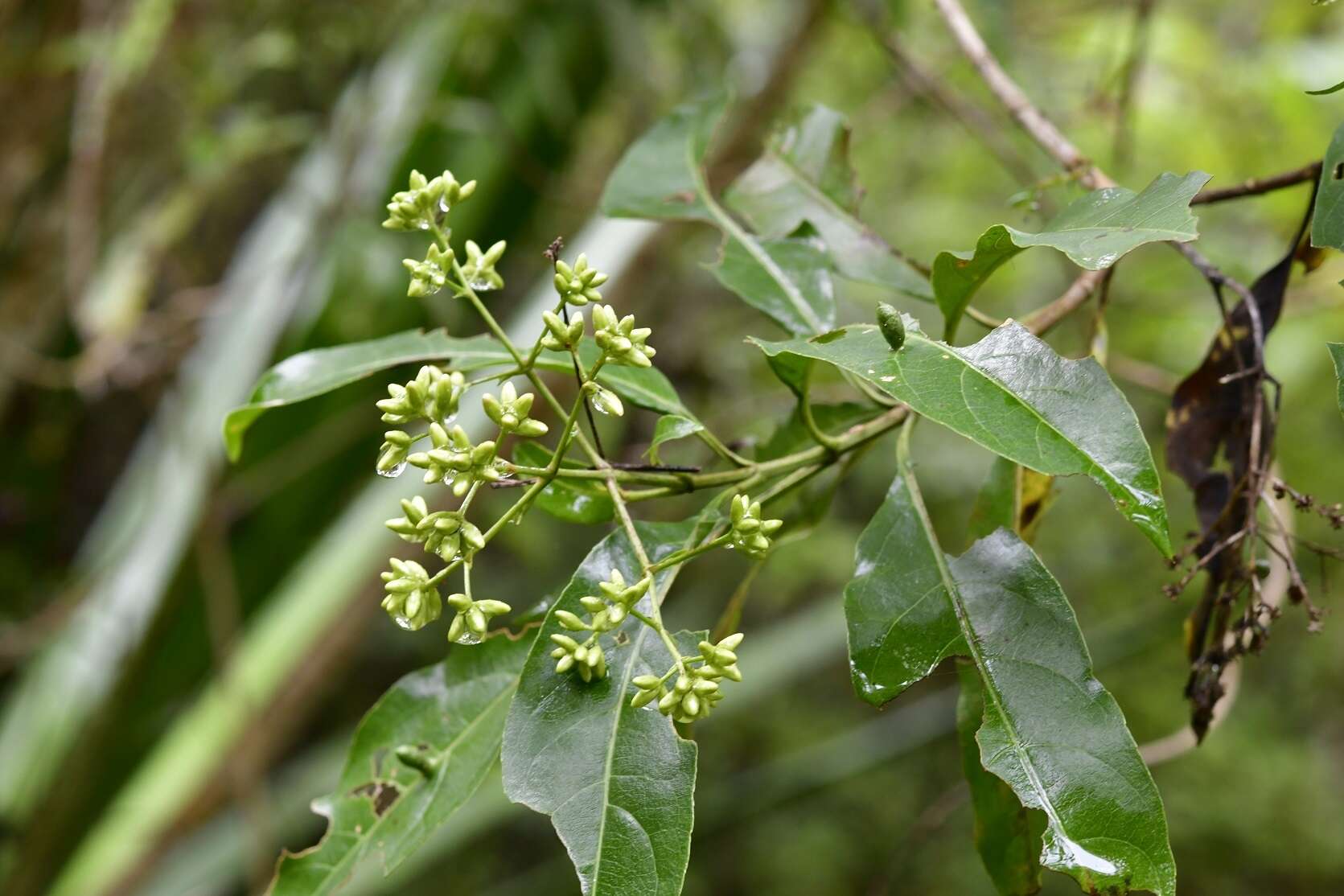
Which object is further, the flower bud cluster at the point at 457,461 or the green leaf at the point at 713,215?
the green leaf at the point at 713,215

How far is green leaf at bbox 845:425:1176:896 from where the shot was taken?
1.56 ft

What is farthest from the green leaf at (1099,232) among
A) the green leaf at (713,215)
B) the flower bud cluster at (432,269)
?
the flower bud cluster at (432,269)

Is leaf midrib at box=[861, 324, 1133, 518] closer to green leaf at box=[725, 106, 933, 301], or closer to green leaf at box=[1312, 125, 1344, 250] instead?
green leaf at box=[1312, 125, 1344, 250]

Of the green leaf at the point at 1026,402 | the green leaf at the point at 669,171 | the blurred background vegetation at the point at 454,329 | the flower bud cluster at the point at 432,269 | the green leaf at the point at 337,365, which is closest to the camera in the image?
the green leaf at the point at 1026,402

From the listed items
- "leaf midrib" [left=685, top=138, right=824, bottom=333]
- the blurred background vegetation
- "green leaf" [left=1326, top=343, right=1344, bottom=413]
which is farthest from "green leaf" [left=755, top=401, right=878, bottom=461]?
the blurred background vegetation

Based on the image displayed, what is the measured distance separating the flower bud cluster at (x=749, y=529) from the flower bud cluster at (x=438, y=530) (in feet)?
0.42

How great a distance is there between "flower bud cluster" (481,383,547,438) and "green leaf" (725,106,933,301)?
32 centimetres

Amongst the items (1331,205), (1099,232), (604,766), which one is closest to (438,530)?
(604,766)

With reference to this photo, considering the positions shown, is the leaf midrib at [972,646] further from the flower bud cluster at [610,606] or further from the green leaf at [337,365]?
the green leaf at [337,365]

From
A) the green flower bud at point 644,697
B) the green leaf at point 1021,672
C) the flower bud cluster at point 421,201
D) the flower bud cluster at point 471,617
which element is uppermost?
the flower bud cluster at point 421,201

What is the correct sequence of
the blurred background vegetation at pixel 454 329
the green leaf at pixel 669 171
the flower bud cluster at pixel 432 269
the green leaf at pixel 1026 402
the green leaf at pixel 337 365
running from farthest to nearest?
the blurred background vegetation at pixel 454 329, the green leaf at pixel 669 171, the green leaf at pixel 337 365, the flower bud cluster at pixel 432 269, the green leaf at pixel 1026 402

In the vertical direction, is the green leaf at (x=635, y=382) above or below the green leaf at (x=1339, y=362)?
above

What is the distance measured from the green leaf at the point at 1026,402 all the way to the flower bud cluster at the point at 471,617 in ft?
0.60

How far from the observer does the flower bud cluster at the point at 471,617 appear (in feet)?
1.67
